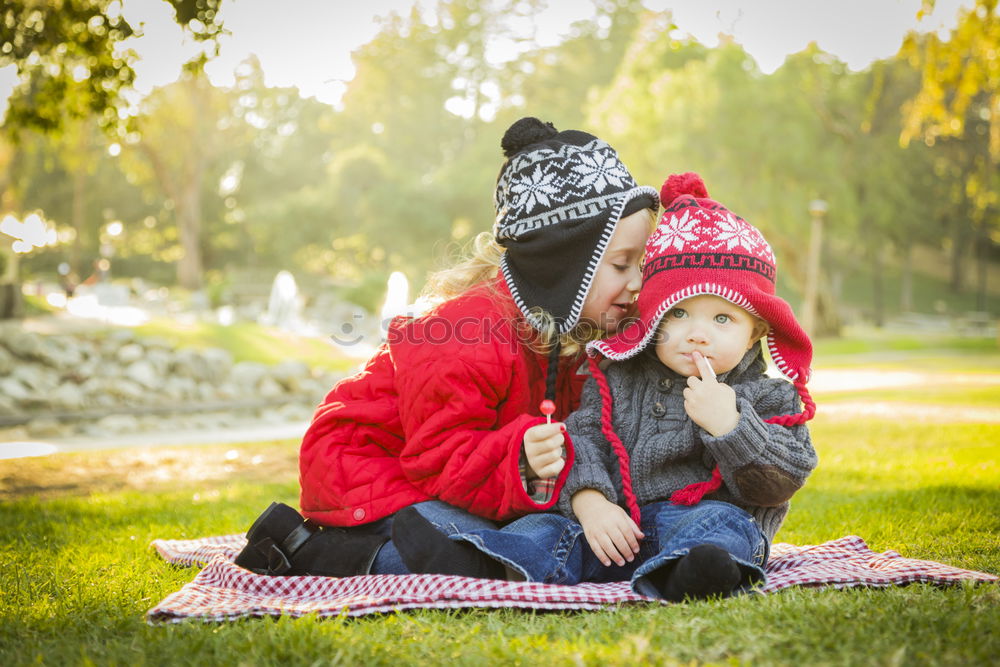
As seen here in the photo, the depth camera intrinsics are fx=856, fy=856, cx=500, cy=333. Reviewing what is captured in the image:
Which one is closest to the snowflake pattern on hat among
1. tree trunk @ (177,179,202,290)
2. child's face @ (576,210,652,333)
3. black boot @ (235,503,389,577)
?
child's face @ (576,210,652,333)

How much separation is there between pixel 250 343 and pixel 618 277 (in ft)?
41.8

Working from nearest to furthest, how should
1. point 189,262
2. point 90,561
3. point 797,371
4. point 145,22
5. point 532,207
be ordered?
point 797,371, point 532,207, point 90,561, point 145,22, point 189,262

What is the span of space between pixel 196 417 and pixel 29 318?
26.0 feet

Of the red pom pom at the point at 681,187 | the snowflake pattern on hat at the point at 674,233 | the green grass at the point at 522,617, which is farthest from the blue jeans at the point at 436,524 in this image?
the red pom pom at the point at 681,187

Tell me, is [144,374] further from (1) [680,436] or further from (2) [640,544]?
(1) [680,436]

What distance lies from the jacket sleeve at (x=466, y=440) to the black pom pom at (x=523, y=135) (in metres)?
0.82

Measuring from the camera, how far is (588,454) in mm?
2670

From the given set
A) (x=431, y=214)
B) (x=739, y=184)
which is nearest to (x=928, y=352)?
(x=739, y=184)

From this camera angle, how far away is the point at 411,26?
3728 centimetres

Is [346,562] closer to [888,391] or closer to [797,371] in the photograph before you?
[797,371]

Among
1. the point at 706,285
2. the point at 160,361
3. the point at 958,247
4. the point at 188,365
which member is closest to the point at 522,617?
the point at 706,285

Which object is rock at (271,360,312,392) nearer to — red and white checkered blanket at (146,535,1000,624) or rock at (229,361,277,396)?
rock at (229,361,277,396)

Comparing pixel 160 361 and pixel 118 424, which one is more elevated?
pixel 160 361

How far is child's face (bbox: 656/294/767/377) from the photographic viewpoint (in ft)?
8.71
